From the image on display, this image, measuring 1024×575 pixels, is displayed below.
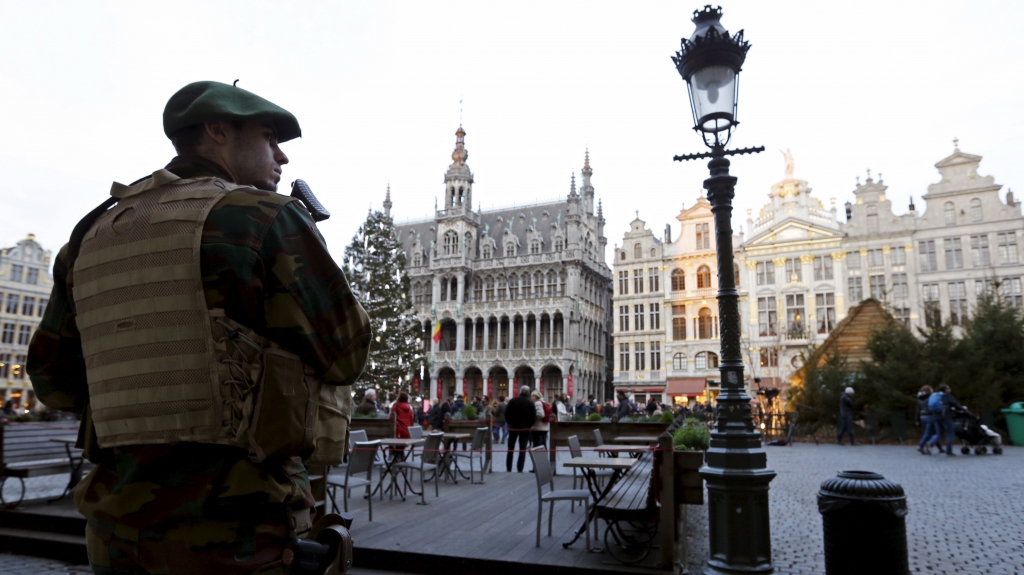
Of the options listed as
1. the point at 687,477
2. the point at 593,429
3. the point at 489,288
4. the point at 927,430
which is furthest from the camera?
the point at 489,288

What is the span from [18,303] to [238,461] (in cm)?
6137

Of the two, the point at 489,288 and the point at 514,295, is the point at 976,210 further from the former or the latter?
the point at 489,288

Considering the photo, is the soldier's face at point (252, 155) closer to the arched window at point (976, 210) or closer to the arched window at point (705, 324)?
the arched window at point (705, 324)

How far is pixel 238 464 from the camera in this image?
1501mm

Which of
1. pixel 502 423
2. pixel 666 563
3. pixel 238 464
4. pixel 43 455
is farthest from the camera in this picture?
pixel 502 423

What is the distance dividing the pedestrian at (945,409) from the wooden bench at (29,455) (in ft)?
53.8

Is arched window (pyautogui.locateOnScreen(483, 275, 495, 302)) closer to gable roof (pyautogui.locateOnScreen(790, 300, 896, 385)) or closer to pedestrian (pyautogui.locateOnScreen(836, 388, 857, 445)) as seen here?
gable roof (pyautogui.locateOnScreen(790, 300, 896, 385))

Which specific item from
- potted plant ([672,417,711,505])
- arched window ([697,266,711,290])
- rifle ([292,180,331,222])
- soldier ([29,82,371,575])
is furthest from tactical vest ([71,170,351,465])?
arched window ([697,266,711,290])

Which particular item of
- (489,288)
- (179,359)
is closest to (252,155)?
(179,359)

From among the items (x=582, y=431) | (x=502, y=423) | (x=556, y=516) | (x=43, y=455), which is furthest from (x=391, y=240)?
(x=556, y=516)

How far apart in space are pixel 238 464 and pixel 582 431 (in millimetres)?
10732

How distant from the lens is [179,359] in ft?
5.01

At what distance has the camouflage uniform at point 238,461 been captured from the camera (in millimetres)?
1465

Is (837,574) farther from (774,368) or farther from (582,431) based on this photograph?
(774,368)
